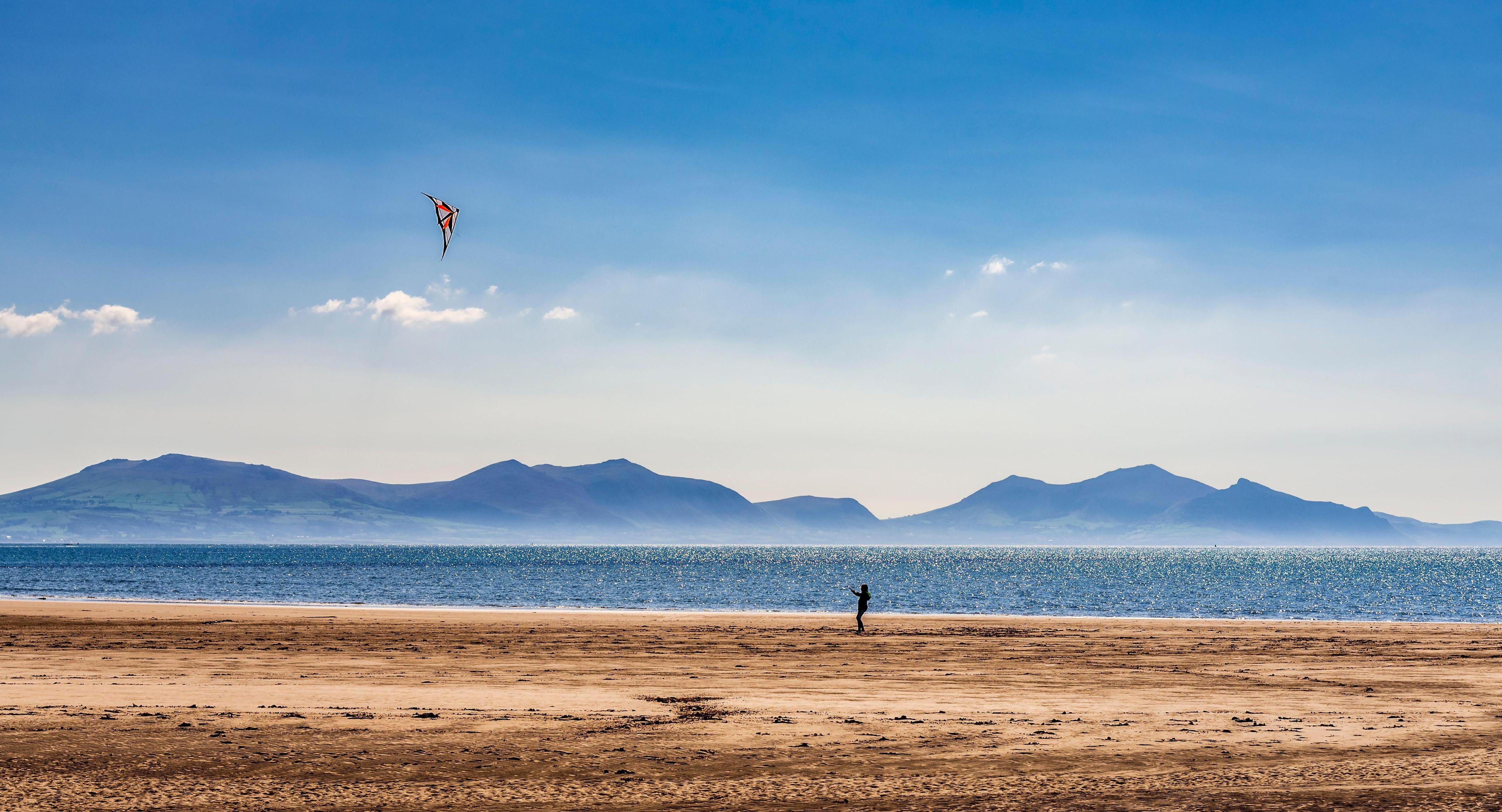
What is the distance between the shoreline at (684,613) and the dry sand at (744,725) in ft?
44.6

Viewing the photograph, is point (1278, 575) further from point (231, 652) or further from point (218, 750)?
point (218, 750)

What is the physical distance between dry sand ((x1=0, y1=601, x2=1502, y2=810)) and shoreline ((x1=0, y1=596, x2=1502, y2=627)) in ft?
44.6

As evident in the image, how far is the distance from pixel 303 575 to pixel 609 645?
103 m

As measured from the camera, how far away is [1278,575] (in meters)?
141

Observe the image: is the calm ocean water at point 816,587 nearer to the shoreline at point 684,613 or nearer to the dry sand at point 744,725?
the shoreline at point 684,613

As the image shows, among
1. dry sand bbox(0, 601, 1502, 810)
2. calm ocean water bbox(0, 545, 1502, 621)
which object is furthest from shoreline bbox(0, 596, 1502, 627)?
dry sand bbox(0, 601, 1502, 810)

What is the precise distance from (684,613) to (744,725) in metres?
37.0

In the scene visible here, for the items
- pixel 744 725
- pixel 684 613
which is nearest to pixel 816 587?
pixel 684 613

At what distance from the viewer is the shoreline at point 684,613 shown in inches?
1864

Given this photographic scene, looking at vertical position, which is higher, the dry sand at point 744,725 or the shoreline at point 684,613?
the dry sand at point 744,725

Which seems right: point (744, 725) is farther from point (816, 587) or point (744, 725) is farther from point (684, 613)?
point (816, 587)

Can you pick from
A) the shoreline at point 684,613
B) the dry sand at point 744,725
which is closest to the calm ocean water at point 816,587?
the shoreline at point 684,613

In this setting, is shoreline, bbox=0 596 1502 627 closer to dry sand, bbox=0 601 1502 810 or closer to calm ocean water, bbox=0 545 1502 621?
calm ocean water, bbox=0 545 1502 621

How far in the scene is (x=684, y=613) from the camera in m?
53.7
